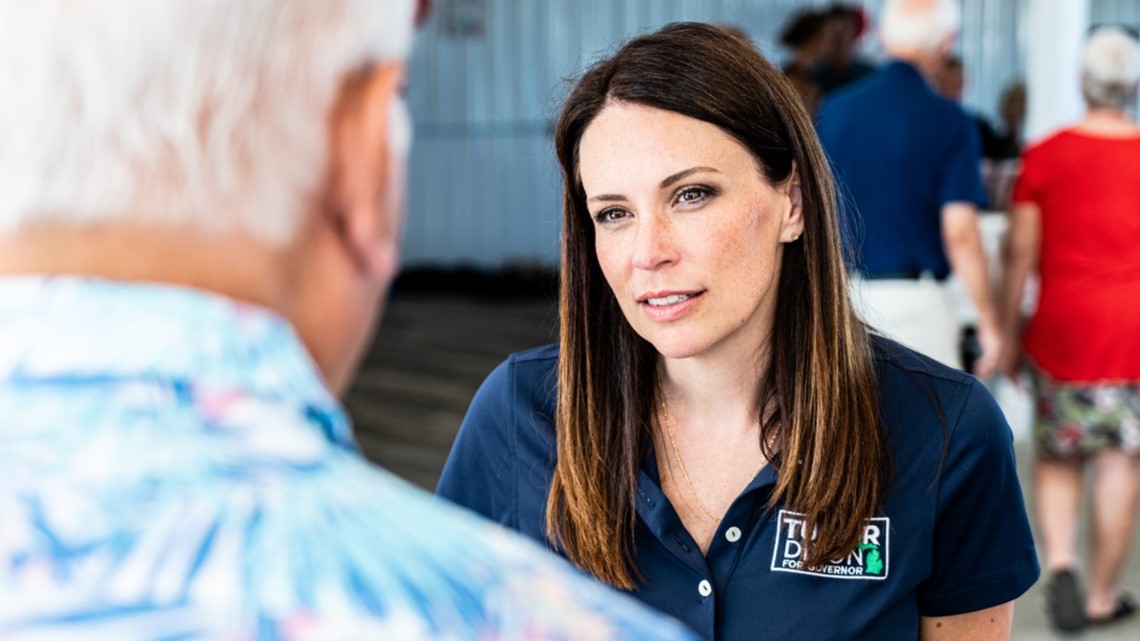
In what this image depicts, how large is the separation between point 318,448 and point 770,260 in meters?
1.20

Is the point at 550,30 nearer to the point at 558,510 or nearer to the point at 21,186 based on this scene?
the point at 558,510

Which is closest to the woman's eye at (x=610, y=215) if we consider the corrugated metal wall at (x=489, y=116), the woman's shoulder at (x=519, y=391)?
the woman's shoulder at (x=519, y=391)

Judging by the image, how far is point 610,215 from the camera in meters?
1.68

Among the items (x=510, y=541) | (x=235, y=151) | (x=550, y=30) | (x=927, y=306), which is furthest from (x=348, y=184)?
(x=550, y=30)

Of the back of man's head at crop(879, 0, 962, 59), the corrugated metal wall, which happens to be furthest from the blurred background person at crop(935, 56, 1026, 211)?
the corrugated metal wall

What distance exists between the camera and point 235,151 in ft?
1.86

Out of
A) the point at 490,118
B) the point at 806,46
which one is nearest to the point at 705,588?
the point at 806,46

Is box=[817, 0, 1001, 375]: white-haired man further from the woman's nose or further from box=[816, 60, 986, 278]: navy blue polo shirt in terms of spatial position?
the woman's nose

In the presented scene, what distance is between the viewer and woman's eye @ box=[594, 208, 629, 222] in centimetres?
167

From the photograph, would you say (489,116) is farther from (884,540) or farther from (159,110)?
(159,110)

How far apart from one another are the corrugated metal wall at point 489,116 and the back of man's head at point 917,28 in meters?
7.37

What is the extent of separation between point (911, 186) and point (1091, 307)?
83 cm

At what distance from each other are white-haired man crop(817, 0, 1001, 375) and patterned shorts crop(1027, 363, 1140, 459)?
0.53 m

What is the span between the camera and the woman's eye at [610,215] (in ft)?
5.48
